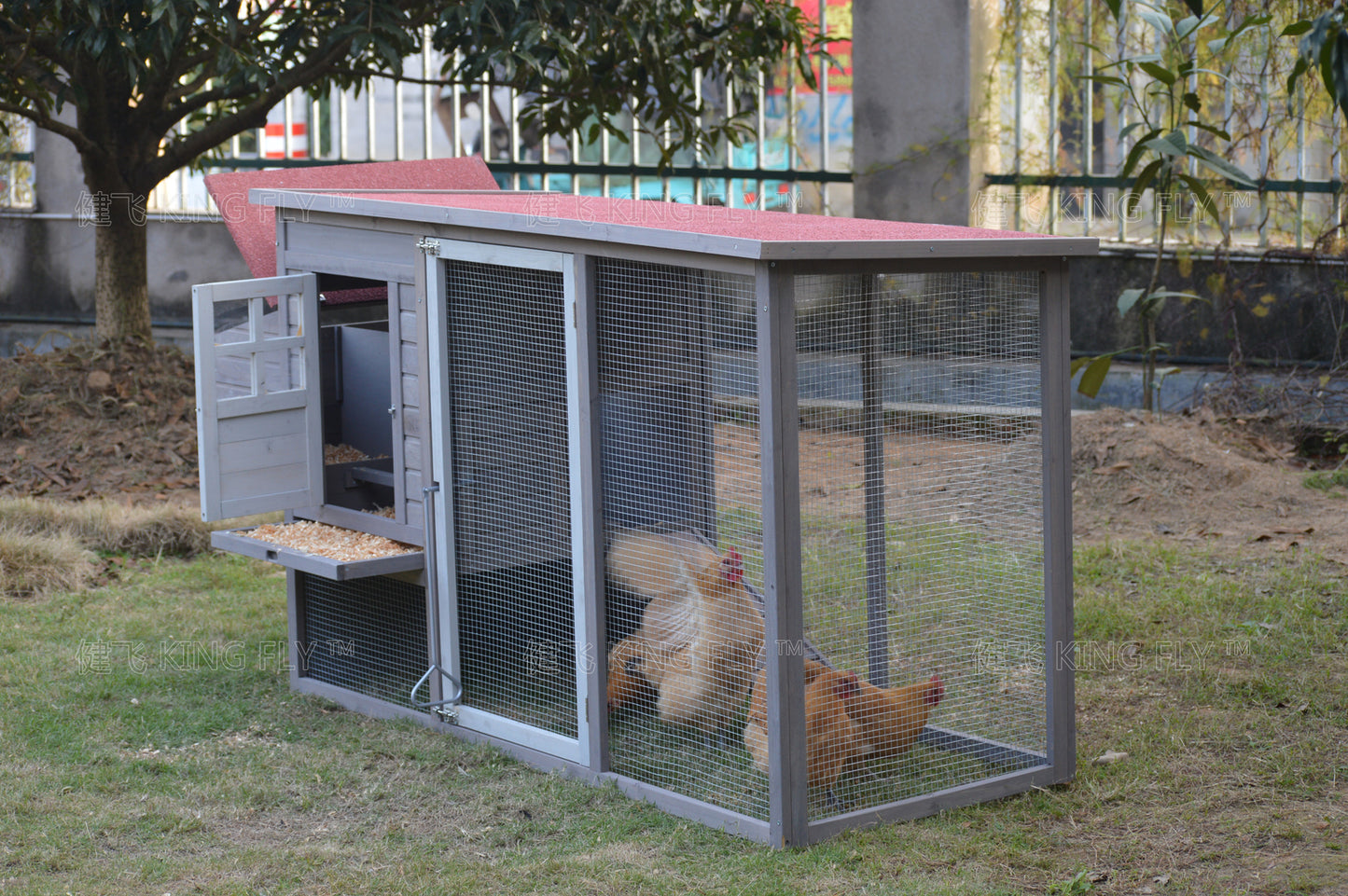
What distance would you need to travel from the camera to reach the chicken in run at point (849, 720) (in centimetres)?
412

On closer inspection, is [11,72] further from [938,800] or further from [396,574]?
[938,800]

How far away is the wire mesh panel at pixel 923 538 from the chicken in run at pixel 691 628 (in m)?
0.23

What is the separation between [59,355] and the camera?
415 inches

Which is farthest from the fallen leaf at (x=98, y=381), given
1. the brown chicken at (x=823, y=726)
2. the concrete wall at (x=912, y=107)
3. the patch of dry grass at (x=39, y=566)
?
the brown chicken at (x=823, y=726)

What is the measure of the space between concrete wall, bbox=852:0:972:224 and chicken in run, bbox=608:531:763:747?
7.31 metres

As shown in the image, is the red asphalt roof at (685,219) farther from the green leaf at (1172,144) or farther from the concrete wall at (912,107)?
the concrete wall at (912,107)

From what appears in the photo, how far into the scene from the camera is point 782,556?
3.88m

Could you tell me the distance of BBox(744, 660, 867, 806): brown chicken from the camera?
411 centimetres

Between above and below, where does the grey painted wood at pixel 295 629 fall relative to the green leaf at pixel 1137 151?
below

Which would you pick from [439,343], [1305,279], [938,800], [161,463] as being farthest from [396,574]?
[1305,279]

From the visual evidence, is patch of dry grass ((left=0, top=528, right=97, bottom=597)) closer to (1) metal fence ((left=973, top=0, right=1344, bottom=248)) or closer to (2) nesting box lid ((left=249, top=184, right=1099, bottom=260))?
(2) nesting box lid ((left=249, top=184, right=1099, bottom=260))

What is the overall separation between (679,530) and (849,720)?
2.55 feet

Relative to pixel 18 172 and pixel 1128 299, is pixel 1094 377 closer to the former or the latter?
pixel 1128 299

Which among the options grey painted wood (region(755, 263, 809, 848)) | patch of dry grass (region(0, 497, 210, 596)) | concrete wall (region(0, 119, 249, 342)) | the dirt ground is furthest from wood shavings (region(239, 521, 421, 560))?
concrete wall (region(0, 119, 249, 342))
